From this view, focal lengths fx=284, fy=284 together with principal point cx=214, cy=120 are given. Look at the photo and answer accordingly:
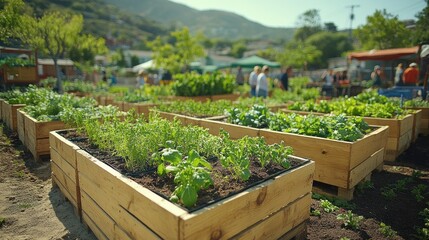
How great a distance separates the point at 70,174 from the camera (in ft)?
11.7

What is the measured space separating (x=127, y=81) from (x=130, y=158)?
3341 centimetres

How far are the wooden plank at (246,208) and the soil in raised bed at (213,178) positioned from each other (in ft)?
0.28

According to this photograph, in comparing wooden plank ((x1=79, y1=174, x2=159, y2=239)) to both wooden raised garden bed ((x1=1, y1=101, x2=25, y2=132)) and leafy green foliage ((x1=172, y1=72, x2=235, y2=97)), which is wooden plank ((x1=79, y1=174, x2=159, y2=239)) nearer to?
wooden raised garden bed ((x1=1, y1=101, x2=25, y2=132))

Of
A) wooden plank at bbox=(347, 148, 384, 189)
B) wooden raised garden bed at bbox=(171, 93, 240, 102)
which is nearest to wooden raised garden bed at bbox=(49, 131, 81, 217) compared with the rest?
wooden plank at bbox=(347, 148, 384, 189)

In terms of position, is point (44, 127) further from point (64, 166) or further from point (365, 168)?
point (365, 168)

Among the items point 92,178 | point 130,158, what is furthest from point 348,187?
point 92,178

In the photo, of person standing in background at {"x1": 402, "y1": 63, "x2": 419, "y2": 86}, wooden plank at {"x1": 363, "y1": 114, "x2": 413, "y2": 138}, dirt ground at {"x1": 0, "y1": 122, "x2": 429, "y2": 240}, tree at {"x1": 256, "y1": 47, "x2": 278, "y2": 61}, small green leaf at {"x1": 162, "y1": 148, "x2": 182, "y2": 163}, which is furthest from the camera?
tree at {"x1": 256, "y1": 47, "x2": 278, "y2": 61}

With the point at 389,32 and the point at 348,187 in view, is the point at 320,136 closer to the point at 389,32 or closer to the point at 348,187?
the point at 348,187

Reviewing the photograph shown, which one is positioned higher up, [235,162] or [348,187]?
[235,162]

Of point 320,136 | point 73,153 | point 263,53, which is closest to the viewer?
point 73,153

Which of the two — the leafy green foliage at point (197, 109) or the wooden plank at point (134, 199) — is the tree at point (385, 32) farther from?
the wooden plank at point (134, 199)

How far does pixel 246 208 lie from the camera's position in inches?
88.6

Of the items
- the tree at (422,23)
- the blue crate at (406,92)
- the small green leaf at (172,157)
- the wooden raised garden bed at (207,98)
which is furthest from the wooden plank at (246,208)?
the tree at (422,23)

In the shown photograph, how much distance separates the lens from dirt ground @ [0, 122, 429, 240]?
10.4ft
